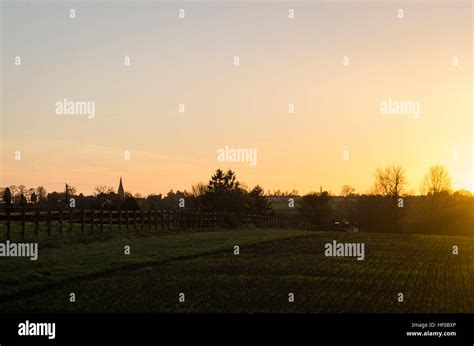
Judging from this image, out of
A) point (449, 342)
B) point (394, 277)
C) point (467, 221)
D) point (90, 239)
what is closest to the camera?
point (449, 342)

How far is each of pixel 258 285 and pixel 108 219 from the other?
21.6 metres

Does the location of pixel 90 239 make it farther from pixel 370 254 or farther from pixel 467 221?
pixel 467 221

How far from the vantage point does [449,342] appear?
1377 centimetres

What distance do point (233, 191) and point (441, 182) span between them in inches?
1561

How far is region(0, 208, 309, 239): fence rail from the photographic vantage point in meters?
31.5

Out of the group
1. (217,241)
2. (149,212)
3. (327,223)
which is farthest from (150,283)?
(327,223)

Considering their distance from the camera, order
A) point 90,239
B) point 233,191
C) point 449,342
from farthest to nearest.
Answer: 1. point 233,191
2. point 90,239
3. point 449,342

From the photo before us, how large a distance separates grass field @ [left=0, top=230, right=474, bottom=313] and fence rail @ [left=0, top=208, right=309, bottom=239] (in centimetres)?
321

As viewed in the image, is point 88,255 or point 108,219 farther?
point 108,219

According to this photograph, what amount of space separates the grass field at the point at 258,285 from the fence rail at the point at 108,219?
3.21m

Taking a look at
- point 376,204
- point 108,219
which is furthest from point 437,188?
point 108,219

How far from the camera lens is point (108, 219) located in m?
39.9

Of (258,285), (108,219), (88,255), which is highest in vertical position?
(108,219)

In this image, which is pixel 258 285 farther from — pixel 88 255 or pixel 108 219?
pixel 108 219
